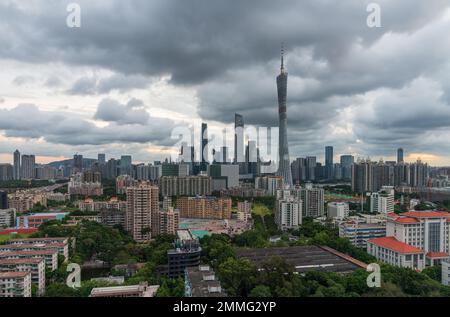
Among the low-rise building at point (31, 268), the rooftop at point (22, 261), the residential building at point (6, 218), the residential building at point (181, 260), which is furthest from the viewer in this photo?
the residential building at point (6, 218)

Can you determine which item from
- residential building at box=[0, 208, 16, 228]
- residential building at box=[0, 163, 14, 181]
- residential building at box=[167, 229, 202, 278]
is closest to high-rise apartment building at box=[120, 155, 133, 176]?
residential building at box=[0, 163, 14, 181]

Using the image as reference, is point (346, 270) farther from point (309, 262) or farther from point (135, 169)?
point (135, 169)

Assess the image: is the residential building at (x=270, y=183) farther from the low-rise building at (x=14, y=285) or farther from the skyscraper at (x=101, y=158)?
the low-rise building at (x=14, y=285)

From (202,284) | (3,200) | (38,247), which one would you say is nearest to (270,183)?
(3,200)

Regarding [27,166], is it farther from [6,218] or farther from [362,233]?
[362,233]

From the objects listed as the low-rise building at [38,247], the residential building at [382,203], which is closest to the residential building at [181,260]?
the low-rise building at [38,247]
